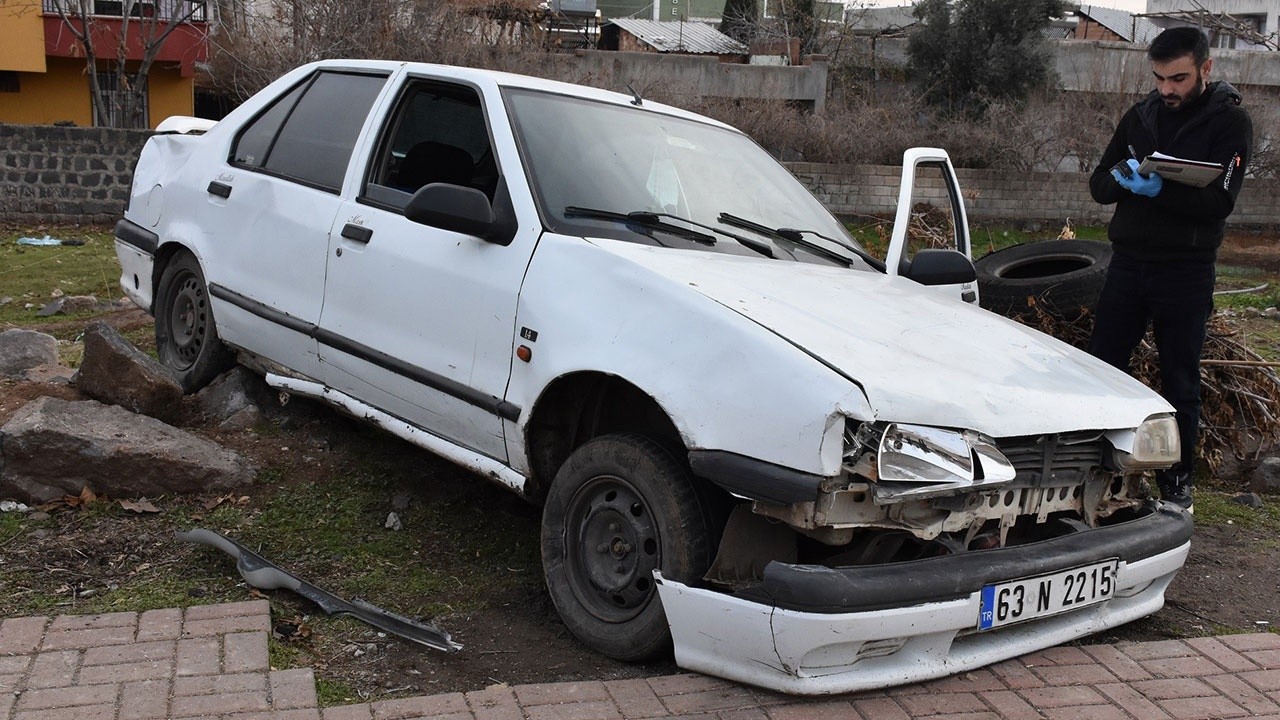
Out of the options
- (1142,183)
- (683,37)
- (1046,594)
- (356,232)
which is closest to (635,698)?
(1046,594)

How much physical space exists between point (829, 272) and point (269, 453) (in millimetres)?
2622

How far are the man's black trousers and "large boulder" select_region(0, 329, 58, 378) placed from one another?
5572 millimetres

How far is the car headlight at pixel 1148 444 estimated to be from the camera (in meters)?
3.78

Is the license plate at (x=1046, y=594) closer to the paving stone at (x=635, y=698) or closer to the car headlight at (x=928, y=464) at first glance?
the car headlight at (x=928, y=464)

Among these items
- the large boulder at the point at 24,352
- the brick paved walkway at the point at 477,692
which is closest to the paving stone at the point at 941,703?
the brick paved walkway at the point at 477,692

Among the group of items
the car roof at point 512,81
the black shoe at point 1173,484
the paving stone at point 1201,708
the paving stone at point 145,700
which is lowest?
the paving stone at point 1201,708

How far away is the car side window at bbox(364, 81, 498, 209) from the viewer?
178 inches

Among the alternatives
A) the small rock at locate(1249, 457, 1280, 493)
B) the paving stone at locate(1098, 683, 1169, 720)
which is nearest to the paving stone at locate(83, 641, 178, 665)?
the paving stone at locate(1098, 683, 1169, 720)

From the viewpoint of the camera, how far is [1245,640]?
4.16 metres

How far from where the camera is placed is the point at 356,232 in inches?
183

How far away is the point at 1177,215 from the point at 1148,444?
5.25 ft

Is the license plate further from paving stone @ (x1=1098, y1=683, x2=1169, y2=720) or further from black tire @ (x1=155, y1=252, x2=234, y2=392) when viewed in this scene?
black tire @ (x1=155, y1=252, x2=234, y2=392)

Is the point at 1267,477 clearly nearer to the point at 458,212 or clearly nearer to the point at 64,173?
the point at 458,212

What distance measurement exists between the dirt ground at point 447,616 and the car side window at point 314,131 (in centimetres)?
122
